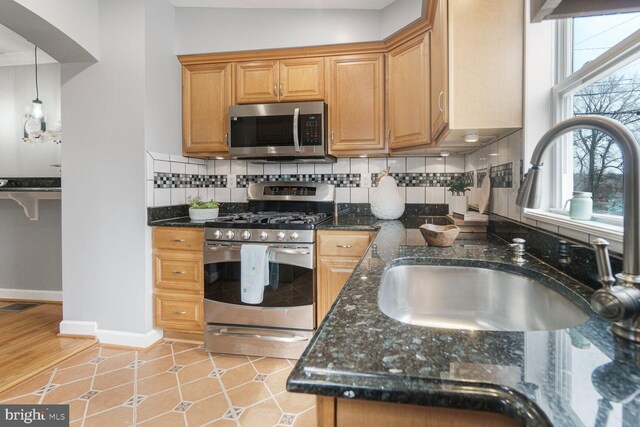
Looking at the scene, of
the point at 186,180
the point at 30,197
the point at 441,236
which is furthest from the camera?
the point at 30,197

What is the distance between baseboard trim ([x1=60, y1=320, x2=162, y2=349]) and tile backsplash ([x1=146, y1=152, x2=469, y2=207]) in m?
0.98

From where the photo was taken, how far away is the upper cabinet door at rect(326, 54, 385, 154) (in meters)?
2.65

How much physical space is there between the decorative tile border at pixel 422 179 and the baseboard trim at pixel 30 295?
3.35 m

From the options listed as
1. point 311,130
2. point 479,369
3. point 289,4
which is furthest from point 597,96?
point 289,4

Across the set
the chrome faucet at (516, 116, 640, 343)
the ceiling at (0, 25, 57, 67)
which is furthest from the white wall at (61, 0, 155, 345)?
the chrome faucet at (516, 116, 640, 343)

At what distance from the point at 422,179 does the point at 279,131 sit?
1.25 metres

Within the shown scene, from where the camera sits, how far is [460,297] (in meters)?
1.26

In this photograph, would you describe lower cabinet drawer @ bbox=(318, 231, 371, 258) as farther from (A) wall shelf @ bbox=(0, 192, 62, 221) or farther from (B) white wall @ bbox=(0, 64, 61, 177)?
(B) white wall @ bbox=(0, 64, 61, 177)

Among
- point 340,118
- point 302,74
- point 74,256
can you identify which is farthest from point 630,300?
point 74,256

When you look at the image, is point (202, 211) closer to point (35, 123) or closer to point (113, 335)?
point (113, 335)

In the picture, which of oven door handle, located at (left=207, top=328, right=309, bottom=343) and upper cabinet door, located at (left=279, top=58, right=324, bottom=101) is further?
upper cabinet door, located at (left=279, top=58, right=324, bottom=101)

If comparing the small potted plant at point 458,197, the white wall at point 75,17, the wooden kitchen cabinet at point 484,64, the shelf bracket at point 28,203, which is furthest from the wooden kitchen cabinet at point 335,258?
the shelf bracket at point 28,203

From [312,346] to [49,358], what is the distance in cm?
256

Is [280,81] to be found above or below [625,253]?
above
